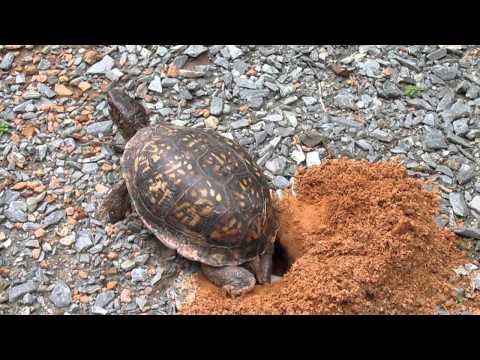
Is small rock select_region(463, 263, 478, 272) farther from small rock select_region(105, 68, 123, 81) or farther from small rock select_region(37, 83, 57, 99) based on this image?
small rock select_region(37, 83, 57, 99)

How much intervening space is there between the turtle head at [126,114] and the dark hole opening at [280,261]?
1537mm

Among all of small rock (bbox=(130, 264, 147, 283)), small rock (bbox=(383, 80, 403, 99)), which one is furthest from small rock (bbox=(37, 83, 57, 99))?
small rock (bbox=(383, 80, 403, 99))

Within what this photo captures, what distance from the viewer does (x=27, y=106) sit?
522 centimetres

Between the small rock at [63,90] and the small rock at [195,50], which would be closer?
the small rock at [63,90]

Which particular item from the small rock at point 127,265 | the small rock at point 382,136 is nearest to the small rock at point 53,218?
the small rock at point 127,265

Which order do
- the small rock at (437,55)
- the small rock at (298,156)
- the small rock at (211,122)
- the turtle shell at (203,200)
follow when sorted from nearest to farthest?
the turtle shell at (203,200)
the small rock at (298,156)
the small rock at (211,122)
the small rock at (437,55)

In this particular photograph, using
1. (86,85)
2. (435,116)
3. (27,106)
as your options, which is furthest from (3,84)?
(435,116)

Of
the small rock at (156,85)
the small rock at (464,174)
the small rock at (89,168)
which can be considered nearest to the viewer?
the small rock at (464,174)

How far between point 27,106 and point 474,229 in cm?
→ 404

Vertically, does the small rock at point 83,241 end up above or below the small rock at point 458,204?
below

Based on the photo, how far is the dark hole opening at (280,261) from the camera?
14.5 ft

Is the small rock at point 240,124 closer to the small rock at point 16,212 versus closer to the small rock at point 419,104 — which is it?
the small rock at point 419,104

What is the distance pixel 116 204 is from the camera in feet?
14.3

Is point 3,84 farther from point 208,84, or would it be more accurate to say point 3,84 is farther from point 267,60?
point 267,60
